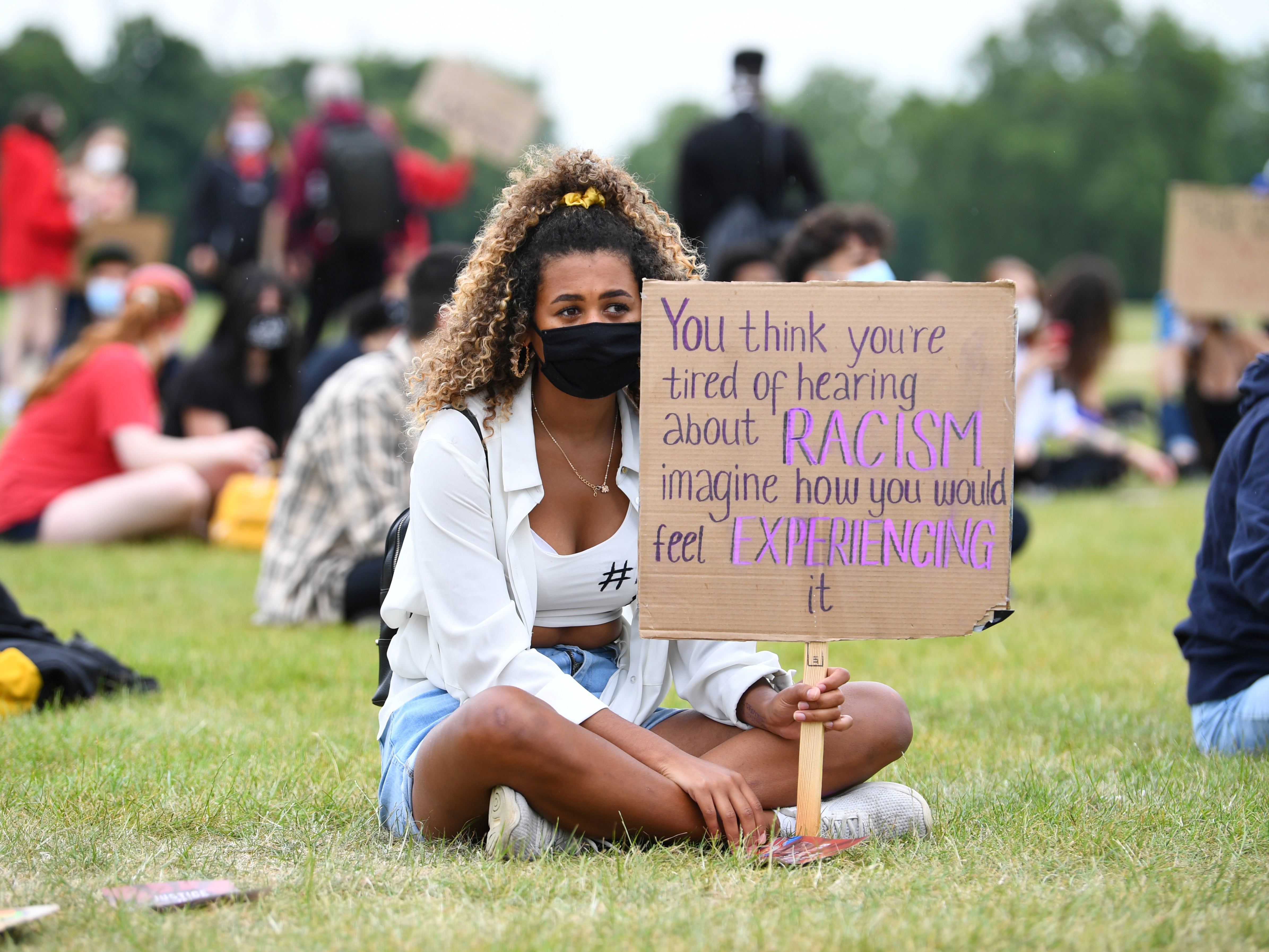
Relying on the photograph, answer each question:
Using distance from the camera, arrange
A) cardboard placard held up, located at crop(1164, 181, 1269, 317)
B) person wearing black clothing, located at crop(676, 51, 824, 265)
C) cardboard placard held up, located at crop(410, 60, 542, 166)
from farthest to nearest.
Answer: cardboard placard held up, located at crop(410, 60, 542, 166)
person wearing black clothing, located at crop(676, 51, 824, 265)
cardboard placard held up, located at crop(1164, 181, 1269, 317)

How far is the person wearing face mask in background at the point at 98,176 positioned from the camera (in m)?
14.4

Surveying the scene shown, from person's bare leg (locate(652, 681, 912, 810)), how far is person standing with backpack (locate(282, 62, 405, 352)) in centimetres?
812

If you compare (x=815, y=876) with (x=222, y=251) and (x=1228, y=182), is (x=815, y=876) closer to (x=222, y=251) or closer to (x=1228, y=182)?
(x=222, y=251)

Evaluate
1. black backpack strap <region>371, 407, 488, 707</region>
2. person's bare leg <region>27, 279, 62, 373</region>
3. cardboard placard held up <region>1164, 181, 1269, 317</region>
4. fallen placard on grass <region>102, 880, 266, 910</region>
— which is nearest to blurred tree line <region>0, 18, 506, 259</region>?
person's bare leg <region>27, 279, 62, 373</region>

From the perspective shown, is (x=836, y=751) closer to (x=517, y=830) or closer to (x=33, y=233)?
(x=517, y=830)

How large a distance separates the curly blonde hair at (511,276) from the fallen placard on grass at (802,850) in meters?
1.09

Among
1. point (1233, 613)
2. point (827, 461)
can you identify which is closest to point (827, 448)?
point (827, 461)

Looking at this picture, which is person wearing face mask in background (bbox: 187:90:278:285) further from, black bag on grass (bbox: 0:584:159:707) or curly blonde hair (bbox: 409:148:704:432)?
curly blonde hair (bbox: 409:148:704:432)

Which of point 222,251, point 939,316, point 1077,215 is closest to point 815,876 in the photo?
point 939,316

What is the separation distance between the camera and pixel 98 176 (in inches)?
568

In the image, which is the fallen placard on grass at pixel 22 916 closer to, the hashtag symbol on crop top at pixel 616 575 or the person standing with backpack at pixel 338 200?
the hashtag symbol on crop top at pixel 616 575

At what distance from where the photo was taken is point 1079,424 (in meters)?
11.0

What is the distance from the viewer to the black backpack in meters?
11.0

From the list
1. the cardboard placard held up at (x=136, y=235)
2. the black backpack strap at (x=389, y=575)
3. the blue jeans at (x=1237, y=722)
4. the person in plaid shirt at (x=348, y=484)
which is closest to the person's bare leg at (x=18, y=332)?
the cardboard placard held up at (x=136, y=235)
